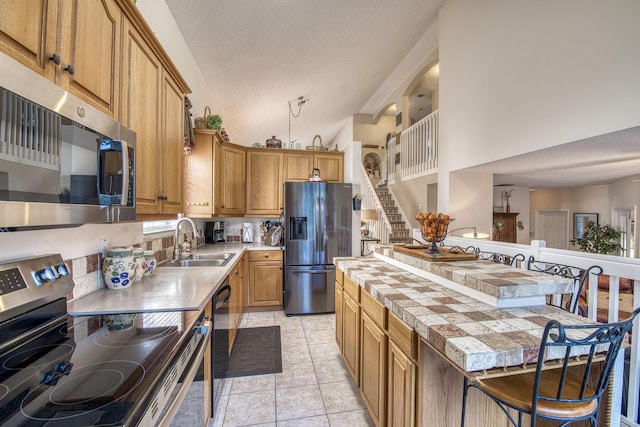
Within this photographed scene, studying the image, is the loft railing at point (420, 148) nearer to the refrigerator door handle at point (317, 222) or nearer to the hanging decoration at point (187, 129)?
the refrigerator door handle at point (317, 222)

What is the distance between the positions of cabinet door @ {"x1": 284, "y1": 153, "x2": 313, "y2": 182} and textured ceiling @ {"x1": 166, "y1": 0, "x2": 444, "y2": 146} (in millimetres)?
1007

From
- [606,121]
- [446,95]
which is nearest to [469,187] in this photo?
[446,95]

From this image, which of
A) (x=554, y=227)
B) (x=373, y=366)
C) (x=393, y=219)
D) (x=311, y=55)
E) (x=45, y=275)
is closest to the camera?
(x=45, y=275)

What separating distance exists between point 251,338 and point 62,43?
285cm

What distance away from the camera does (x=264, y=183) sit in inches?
157

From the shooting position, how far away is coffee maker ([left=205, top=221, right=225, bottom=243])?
3.89 m

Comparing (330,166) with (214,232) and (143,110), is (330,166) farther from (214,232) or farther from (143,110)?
(143,110)

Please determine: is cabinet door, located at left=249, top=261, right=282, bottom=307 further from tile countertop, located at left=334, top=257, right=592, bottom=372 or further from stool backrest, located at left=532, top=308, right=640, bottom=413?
stool backrest, located at left=532, top=308, right=640, bottom=413

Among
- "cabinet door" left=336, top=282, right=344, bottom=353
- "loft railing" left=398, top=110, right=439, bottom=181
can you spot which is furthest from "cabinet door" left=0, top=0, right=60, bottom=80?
"loft railing" left=398, top=110, right=439, bottom=181

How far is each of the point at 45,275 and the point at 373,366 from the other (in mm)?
1649

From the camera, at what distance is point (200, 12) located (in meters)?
2.38

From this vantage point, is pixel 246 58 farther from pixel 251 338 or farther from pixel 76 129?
pixel 251 338

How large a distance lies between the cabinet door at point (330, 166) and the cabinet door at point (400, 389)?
3157mm

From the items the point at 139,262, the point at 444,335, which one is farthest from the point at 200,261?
the point at 444,335
